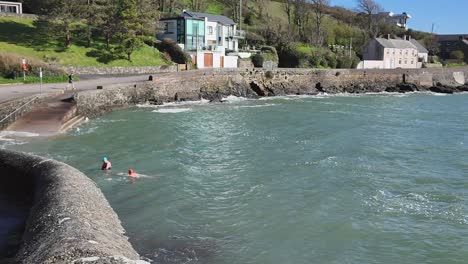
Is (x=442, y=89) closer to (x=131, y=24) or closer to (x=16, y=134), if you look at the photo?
(x=131, y=24)

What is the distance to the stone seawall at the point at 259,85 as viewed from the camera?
1345 inches

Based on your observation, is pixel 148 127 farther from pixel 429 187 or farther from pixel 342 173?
pixel 429 187

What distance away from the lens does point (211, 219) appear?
12594mm

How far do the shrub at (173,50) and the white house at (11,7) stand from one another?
54.2 feet

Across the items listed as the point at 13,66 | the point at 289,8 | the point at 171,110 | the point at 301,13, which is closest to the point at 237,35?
the point at 301,13

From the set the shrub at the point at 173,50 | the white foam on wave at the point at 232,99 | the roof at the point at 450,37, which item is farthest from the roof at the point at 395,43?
the white foam on wave at the point at 232,99

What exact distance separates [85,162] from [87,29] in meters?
35.4

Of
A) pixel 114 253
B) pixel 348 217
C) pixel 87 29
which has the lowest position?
pixel 348 217

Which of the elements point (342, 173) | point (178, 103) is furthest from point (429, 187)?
point (178, 103)

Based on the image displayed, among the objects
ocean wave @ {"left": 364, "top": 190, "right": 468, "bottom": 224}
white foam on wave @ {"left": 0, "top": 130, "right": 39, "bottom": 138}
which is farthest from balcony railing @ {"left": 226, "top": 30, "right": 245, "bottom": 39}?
ocean wave @ {"left": 364, "top": 190, "right": 468, "bottom": 224}

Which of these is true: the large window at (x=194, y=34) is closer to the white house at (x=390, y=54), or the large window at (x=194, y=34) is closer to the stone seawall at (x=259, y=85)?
the stone seawall at (x=259, y=85)

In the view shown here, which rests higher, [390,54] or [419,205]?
[390,54]

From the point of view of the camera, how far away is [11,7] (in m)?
55.2

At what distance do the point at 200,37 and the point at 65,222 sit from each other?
182ft
